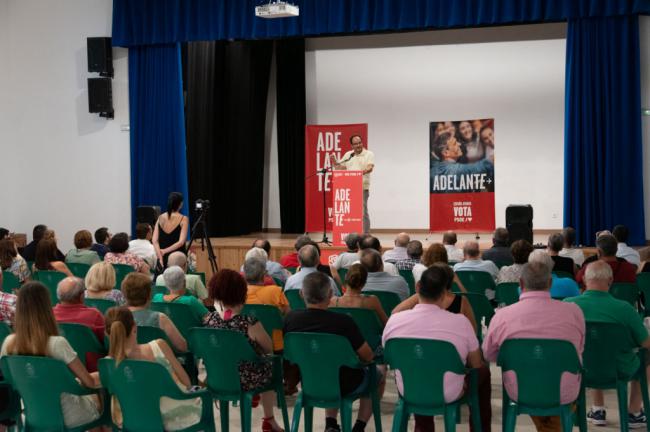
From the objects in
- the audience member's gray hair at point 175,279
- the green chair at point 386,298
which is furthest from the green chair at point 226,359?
the green chair at point 386,298

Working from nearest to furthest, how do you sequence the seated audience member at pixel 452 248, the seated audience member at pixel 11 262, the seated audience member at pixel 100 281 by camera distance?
the seated audience member at pixel 100 281 → the seated audience member at pixel 11 262 → the seated audience member at pixel 452 248

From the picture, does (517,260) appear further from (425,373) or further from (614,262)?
(425,373)

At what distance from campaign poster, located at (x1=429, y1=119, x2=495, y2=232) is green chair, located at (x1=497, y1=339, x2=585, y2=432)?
9.27m

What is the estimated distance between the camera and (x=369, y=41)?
14.7 meters

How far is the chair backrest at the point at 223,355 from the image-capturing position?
177 inches

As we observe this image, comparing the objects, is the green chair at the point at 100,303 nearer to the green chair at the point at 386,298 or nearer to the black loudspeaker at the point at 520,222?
the green chair at the point at 386,298

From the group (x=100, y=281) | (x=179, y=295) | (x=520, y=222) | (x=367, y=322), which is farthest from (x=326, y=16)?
(x=367, y=322)

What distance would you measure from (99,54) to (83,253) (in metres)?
5.43

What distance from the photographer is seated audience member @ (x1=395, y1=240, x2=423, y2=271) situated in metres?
7.45

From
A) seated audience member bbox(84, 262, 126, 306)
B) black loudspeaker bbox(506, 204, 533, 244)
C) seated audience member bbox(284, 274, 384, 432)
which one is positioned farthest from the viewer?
black loudspeaker bbox(506, 204, 533, 244)

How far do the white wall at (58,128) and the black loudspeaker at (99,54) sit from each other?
275mm

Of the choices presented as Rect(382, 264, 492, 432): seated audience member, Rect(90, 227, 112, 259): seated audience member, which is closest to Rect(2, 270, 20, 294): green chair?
Rect(90, 227, 112, 259): seated audience member

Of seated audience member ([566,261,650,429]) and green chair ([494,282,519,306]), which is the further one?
green chair ([494,282,519,306])

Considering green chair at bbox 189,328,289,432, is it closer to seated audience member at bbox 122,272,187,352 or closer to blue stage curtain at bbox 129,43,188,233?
seated audience member at bbox 122,272,187,352
